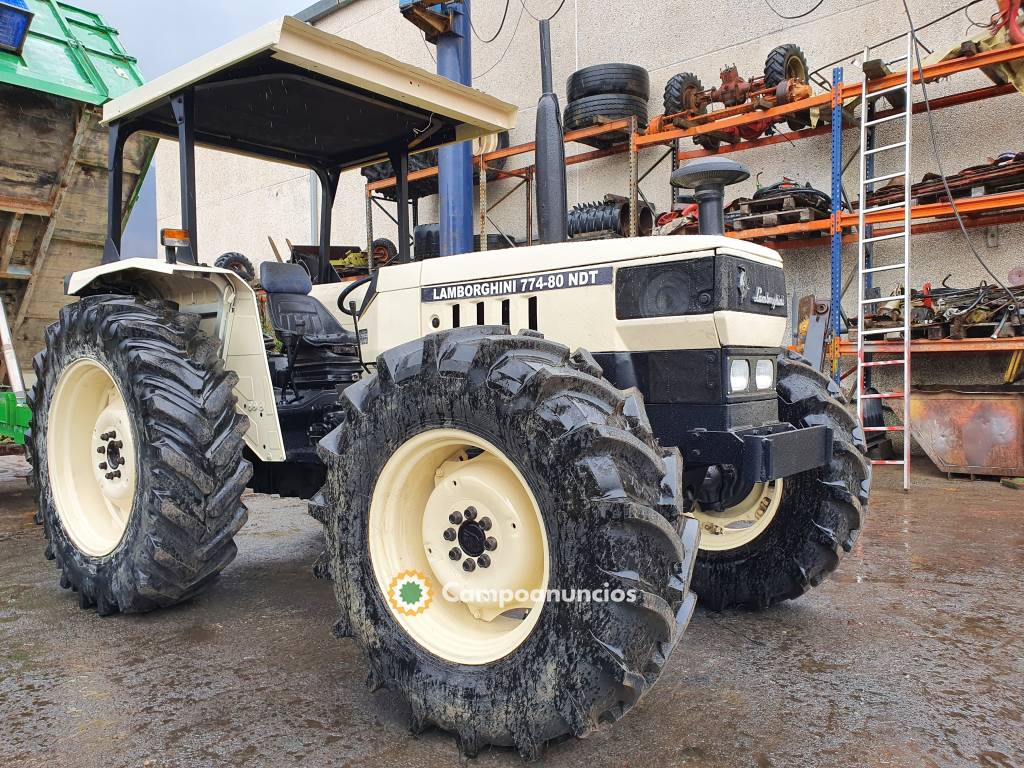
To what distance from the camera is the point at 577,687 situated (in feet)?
6.41

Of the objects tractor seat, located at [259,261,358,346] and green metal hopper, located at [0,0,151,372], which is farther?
green metal hopper, located at [0,0,151,372]

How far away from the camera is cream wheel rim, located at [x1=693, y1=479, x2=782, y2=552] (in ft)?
10.6

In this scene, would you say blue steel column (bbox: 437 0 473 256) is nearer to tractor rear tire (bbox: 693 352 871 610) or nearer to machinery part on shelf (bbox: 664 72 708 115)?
machinery part on shelf (bbox: 664 72 708 115)

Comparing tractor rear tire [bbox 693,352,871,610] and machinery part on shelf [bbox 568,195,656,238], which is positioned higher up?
machinery part on shelf [bbox 568,195,656,238]

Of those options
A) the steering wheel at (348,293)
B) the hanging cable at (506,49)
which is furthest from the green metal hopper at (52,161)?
the hanging cable at (506,49)

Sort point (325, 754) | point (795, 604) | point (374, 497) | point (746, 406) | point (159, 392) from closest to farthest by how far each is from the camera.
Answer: point (325, 754) < point (374, 497) < point (746, 406) < point (159, 392) < point (795, 604)

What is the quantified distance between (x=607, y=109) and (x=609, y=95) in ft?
0.50

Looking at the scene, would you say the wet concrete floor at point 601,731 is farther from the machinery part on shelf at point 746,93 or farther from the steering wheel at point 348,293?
the machinery part on shelf at point 746,93

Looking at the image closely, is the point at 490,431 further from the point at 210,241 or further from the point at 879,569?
the point at 210,241

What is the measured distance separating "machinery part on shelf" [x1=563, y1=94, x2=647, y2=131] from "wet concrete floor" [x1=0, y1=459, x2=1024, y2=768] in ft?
19.8

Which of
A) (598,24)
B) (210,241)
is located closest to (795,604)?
(598,24)

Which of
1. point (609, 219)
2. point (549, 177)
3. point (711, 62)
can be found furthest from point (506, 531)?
point (711, 62)

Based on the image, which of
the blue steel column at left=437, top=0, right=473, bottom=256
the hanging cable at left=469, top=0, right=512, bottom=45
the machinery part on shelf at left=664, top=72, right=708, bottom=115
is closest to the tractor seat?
the blue steel column at left=437, top=0, right=473, bottom=256

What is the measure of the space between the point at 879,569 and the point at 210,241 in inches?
579
